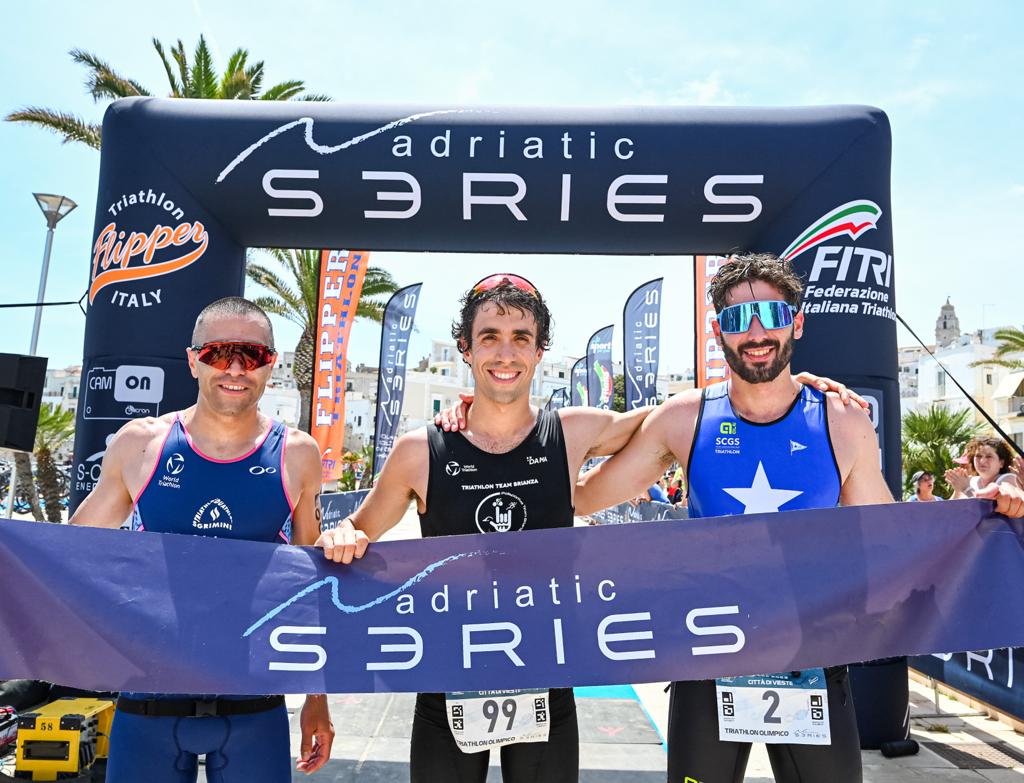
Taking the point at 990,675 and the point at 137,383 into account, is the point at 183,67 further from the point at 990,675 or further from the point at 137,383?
the point at 990,675

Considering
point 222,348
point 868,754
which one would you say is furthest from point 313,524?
point 868,754

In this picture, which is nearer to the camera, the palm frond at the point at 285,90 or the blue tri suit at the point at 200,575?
the blue tri suit at the point at 200,575

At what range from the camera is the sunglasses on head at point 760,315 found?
2576mm

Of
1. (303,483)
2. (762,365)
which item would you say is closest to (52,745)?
(303,483)

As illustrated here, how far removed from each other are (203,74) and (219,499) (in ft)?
46.5

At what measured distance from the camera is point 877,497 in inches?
106

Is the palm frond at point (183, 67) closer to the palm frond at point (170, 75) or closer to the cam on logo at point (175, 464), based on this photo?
the palm frond at point (170, 75)

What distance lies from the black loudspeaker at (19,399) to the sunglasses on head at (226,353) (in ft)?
7.47

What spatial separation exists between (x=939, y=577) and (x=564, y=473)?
135 centimetres

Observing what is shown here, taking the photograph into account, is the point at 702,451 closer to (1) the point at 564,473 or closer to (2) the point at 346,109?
(1) the point at 564,473

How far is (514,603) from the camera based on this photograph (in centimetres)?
248

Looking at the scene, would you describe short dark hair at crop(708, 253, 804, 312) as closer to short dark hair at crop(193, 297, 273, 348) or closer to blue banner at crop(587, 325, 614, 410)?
short dark hair at crop(193, 297, 273, 348)

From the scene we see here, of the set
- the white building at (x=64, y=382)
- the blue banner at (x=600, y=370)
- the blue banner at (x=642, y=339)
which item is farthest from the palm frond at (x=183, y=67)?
the white building at (x=64, y=382)

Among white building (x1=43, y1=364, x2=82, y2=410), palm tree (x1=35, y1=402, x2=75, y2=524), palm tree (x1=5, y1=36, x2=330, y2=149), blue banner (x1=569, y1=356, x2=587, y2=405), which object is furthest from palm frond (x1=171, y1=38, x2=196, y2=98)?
white building (x1=43, y1=364, x2=82, y2=410)
